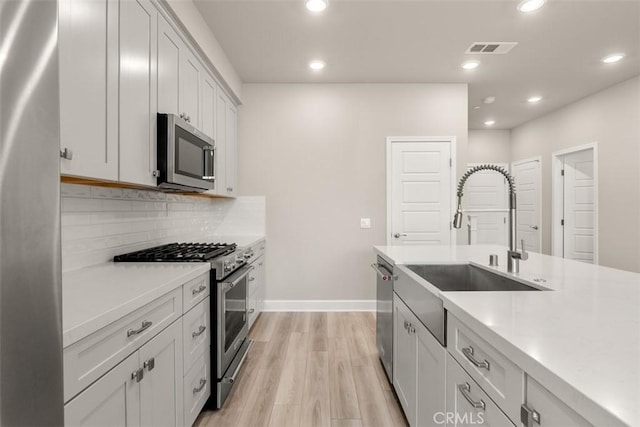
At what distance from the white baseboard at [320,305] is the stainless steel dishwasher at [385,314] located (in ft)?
4.38

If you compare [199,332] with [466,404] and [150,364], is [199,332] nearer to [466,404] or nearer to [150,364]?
[150,364]

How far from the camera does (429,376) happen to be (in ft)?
4.36

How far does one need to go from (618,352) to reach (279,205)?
3398mm

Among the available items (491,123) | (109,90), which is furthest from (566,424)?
(491,123)

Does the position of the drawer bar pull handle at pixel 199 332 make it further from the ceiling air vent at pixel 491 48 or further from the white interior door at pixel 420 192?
the ceiling air vent at pixel 491 48

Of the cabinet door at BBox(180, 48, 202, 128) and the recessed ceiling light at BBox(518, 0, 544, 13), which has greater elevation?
the recessed ceiling light at BBox(518, 0, 544, 13)

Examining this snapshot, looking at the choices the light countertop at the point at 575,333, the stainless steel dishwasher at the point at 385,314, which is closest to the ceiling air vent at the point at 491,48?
the stainless steel dishwasher at the point at 385,314

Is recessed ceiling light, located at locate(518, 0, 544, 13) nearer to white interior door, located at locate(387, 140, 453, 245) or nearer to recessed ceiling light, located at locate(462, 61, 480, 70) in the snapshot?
recessed ceiling light, located at locate(462, 61, 480, 70)

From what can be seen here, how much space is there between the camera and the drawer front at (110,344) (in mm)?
839

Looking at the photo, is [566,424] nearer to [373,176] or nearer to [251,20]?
[251,20]

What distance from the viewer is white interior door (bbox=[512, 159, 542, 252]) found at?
18.0ft

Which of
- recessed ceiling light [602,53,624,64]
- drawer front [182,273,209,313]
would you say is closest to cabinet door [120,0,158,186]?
drawer front [182,273,209,313]

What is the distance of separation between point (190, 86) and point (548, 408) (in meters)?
2.65

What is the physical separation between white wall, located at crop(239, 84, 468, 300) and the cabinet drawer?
201 centimetres
